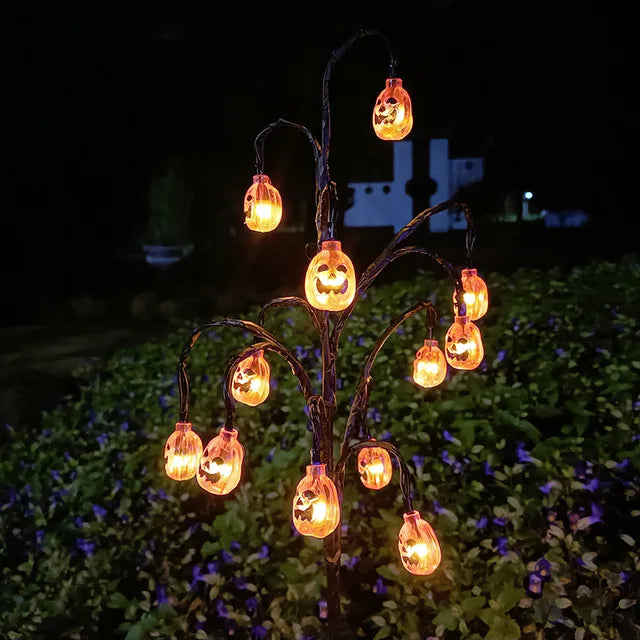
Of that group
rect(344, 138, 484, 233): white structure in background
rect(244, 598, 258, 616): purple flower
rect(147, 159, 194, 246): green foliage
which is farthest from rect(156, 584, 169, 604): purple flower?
→ rect(147, 159, 194, 246): green foliage

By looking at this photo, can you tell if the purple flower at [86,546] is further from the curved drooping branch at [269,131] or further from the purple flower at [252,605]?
the curved drooping branch at [269,131]

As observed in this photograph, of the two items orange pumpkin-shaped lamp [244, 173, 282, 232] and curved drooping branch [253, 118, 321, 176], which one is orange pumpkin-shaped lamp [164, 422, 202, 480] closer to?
orange pumpkin-shaped lamp [244, 173, 282, 232]

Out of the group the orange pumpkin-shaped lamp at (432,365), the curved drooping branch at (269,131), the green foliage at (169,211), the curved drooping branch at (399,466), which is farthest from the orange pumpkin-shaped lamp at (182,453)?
the green foliage at (169,211)

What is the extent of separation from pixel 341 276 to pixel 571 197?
14209mm

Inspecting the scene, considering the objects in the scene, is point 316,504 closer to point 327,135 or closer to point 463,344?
point 463,344

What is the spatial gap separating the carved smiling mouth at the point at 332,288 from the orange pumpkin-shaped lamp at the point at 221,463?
56 cm

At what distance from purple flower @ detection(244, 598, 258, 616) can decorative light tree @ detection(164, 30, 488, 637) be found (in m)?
1.08

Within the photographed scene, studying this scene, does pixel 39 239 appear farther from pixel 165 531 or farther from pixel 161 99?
pixel 165 531

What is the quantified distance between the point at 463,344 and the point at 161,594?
276cm

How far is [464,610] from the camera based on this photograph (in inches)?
123

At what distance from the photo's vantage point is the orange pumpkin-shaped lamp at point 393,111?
2383mm

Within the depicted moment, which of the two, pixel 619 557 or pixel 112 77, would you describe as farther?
pixel 112 77

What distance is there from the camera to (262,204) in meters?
2.47

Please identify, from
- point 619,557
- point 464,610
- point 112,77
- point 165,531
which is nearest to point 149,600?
point 165,531
